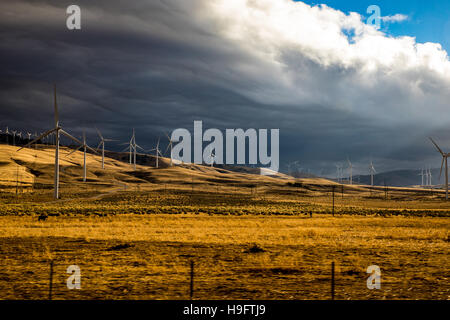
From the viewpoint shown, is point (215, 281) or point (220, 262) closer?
point (215, 281)

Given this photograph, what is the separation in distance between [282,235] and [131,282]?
24012 mm

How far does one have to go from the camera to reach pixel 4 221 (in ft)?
175

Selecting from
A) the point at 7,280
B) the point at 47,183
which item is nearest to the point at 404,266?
the point at 7,280

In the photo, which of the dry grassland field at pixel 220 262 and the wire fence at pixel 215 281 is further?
the dry grassland field at pixel 220 262

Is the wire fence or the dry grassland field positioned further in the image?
the dry grassland field

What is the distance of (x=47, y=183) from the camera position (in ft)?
521

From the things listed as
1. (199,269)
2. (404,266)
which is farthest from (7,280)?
(404,266)
